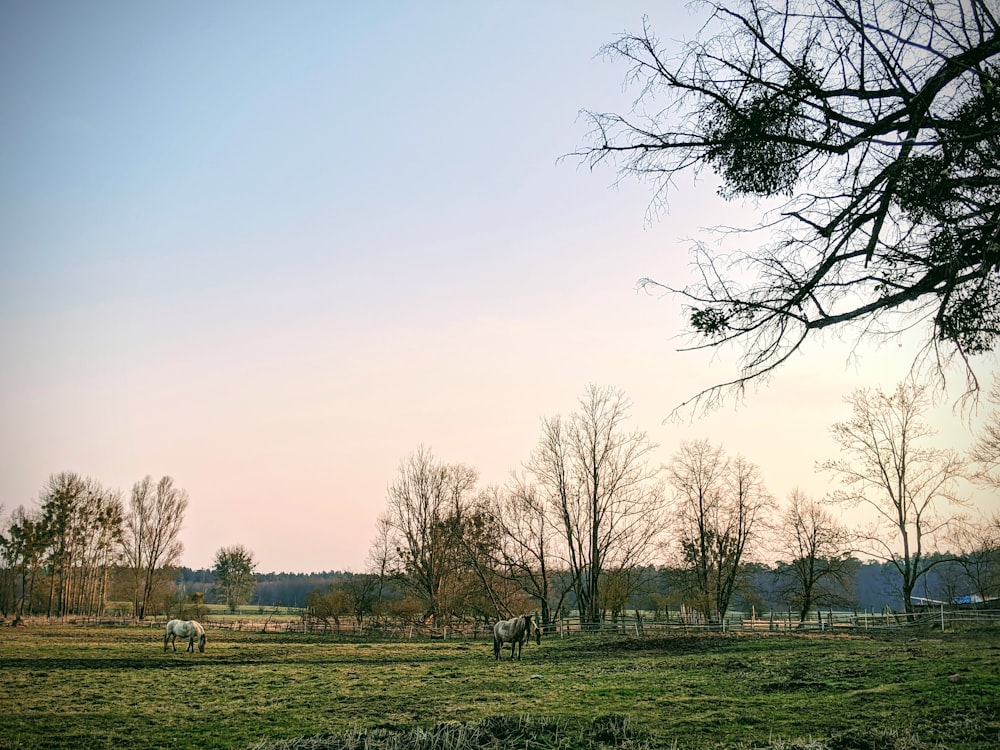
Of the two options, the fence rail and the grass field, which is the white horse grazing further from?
the fence rail

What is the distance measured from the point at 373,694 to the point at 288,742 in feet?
16.5

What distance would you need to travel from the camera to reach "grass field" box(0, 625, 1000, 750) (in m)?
6.62

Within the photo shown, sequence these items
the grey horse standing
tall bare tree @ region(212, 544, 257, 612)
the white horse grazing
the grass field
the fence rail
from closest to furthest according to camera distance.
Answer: the grass field, the grey horse standing, the white horse grazing, the fence rail, tall bare tree @ region(212, 544, 257, 612)

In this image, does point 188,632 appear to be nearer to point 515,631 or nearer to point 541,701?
point 515,631

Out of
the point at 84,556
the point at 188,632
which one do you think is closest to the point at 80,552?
the point at 84,556

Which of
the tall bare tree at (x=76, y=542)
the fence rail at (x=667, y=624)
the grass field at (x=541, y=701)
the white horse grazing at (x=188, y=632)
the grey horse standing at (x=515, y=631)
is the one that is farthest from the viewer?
the tall bare tree at (x=76, y=542)

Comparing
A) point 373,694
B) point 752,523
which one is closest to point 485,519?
point 752,523

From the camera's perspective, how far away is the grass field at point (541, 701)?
662 cm

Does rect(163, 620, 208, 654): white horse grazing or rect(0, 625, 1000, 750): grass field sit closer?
rect(0, 625, 1000, 750): grass field

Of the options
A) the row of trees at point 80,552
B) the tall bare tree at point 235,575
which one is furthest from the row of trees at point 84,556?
the tall bare tree at point 235,575

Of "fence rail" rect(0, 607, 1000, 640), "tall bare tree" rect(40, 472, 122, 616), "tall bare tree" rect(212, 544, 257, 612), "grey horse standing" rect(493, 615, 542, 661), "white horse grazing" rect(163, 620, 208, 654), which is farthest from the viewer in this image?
"tall bare tree" rect(212, 544, 257, 612)

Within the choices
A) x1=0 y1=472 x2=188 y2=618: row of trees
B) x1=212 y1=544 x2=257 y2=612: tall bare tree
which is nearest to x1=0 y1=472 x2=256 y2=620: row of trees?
x1=0 y1=472 x2=188 y2=618: row of trees

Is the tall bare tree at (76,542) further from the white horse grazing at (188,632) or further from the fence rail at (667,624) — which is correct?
the white horse grazing at (188,632)

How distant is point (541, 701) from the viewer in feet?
31.9
